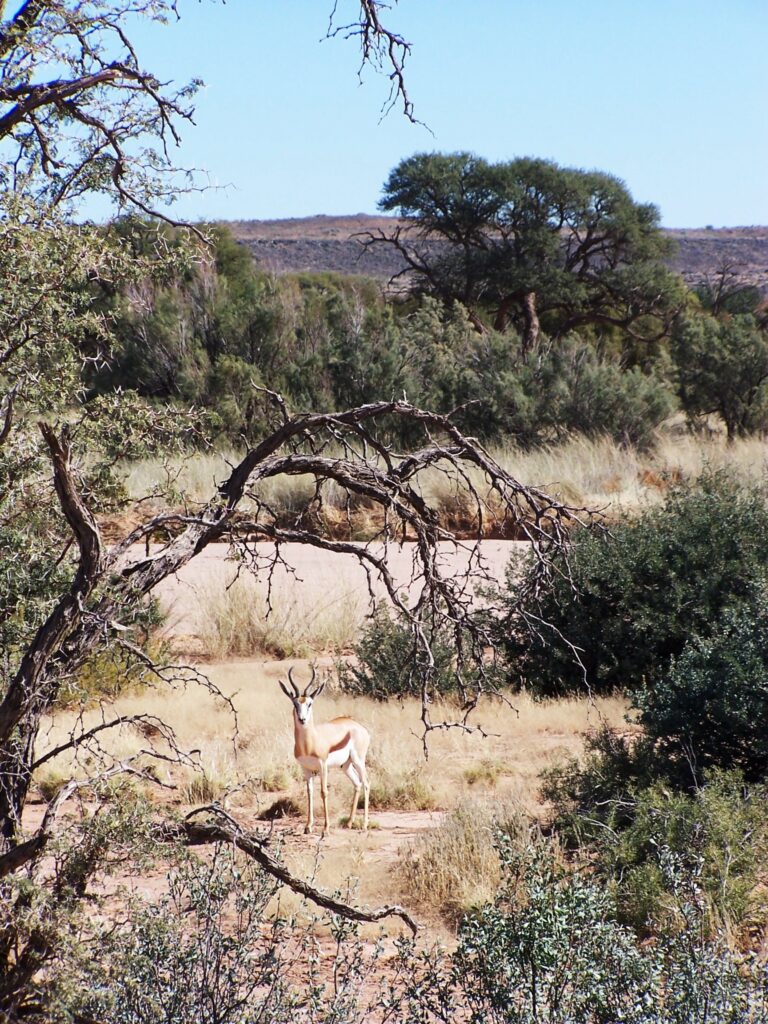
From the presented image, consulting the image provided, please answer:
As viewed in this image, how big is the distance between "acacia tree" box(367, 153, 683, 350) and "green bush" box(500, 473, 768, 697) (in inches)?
1029

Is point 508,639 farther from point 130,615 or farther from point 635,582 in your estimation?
point 130,615

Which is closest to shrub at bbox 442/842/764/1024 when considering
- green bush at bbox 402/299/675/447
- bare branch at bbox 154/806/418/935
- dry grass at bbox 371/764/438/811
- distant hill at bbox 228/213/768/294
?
bare branch at bbox 154/806/418/935

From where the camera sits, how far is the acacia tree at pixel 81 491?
460 cm

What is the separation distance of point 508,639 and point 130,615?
8261 mm

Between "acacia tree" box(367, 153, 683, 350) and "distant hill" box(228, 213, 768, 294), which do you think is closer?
"acacia tree" box(367, 153, 683, 350)

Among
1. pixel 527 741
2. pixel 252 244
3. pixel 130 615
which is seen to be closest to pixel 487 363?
pixel 527 741

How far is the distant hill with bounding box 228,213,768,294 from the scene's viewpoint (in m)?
86.4

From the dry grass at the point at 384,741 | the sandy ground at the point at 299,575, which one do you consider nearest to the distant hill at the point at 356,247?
the sandy ground at the point at 299,575

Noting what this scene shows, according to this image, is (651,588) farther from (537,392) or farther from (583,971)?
(537,392)

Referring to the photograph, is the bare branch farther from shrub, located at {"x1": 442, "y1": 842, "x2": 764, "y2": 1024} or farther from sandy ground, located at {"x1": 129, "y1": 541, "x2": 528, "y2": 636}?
sandy ground, located at {"x1": 129, "y1": 541, "x2": 528, "y2": 636}

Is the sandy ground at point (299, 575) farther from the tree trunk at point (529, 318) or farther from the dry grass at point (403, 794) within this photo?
the tree trunk at point (529, 318)

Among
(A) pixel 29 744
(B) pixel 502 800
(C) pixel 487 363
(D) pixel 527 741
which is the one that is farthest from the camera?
(C) pixel 487 363

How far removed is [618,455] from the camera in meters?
23.0

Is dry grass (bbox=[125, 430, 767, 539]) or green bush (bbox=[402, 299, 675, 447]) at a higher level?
green bush (bbox=[402, 299, 675, 447])
